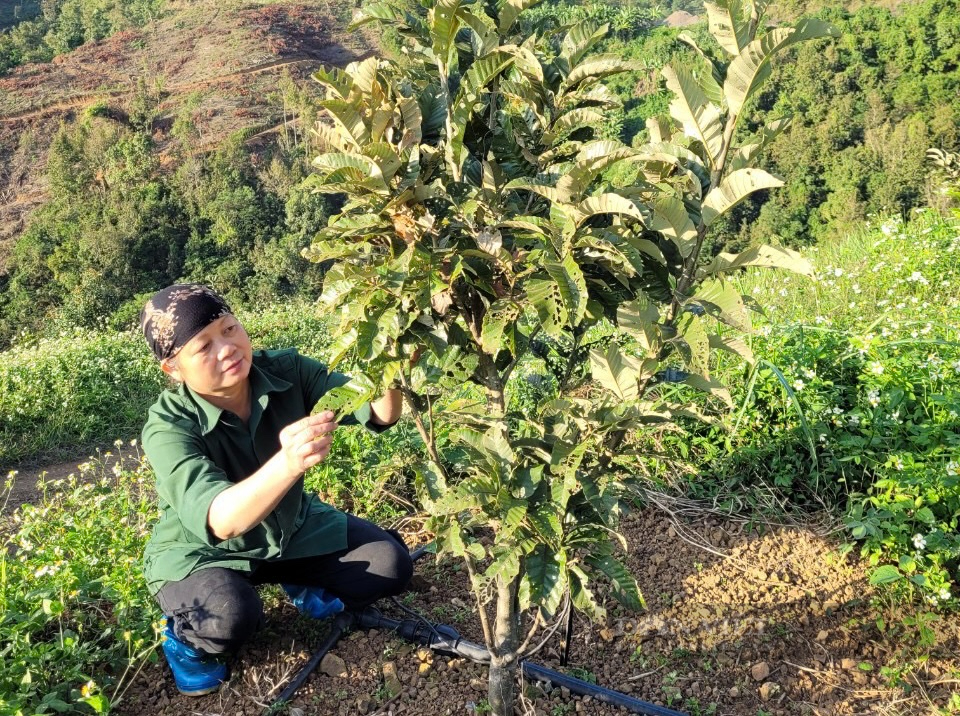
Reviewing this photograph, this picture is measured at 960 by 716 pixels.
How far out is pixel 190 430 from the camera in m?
2.04

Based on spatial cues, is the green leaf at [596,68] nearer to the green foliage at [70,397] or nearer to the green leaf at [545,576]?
the green leaf at [545,576]

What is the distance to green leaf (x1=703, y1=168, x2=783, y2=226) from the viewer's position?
45.5 inches

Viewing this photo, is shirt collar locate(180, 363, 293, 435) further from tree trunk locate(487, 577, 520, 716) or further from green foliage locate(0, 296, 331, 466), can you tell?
green foliage locate(0, 296, 331, 466)

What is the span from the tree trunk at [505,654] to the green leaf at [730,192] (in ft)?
3.22

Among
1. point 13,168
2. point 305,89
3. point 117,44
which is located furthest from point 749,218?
point 117,44

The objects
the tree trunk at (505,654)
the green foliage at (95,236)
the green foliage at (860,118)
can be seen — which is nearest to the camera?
the tree trunk at (505,654)

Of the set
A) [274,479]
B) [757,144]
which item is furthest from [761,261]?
[274,479]

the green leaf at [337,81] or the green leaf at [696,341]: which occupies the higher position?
the green leaf at [337,81]

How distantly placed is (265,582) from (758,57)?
213cm

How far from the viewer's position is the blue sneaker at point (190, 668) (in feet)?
6.94

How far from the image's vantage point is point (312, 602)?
2.46 meters

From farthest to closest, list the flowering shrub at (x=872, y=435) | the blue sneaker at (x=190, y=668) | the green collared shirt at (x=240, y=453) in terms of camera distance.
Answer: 1. the flowering shrub at (x=872, y=435)
2. the blue sneaker at (x=190, y=668)
3. the green collared shirt at (x=240, y=453)

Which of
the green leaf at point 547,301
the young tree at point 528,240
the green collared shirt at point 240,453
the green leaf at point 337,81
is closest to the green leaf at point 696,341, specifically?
Result: the young tree at point 528,240

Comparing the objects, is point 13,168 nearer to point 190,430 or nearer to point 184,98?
point 184,98
